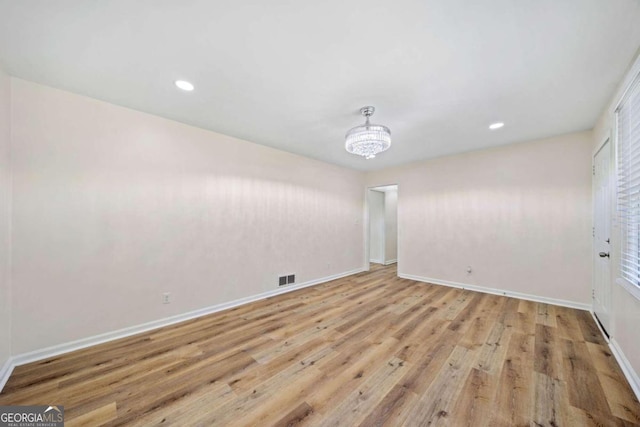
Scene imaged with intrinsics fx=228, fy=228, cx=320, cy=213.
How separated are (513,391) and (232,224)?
3.47 m

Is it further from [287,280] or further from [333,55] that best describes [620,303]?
[287,280]

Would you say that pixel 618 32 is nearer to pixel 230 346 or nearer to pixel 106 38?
pixel 106 38

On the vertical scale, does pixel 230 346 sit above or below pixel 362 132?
below

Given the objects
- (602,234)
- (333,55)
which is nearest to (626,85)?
(602,234)

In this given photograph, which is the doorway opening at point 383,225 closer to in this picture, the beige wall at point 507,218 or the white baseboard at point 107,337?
the beige wall at point 507,218

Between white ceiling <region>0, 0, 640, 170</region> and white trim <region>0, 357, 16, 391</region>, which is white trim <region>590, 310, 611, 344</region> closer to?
white ceiling <region>0, 0, 640, 170</region>

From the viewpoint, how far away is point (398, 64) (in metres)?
1.81

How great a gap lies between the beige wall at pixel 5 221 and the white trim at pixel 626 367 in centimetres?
484

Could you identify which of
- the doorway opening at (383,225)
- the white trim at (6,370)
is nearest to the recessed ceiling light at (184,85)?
the white trim at (6,370)

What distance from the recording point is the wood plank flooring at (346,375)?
4.96 feet

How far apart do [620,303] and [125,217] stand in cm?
494

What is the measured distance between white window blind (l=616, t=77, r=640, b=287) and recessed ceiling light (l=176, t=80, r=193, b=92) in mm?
3609

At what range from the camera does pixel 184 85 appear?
7.00ft

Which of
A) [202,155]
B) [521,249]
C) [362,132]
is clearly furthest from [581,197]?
[202,155]
